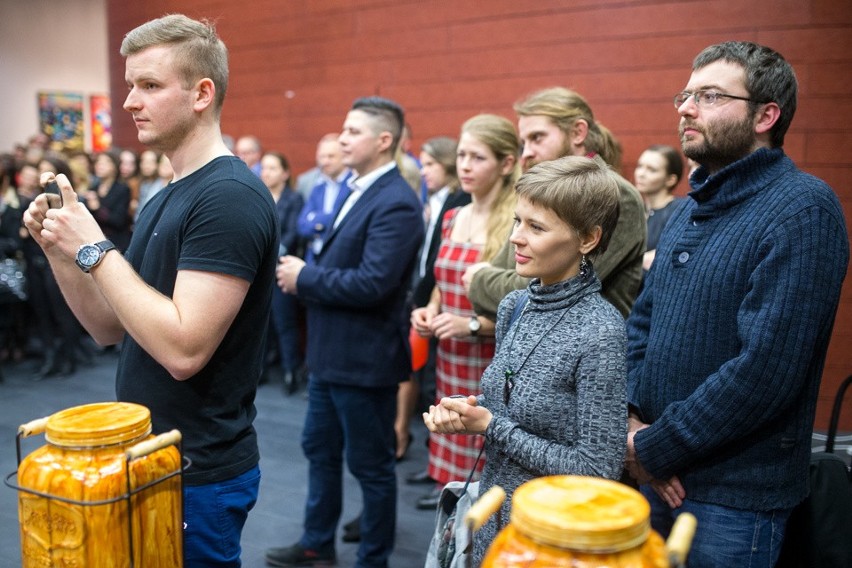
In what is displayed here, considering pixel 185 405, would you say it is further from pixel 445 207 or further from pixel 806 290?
pixel 445 207

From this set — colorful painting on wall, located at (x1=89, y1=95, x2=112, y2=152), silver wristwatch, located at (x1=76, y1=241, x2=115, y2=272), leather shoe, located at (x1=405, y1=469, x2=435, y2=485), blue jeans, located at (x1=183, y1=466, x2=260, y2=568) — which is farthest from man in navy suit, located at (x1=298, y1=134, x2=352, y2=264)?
colorful painting on wall, located at (x1=89, y1=95, x2=112, y2=152)

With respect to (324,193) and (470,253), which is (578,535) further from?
(324,193)

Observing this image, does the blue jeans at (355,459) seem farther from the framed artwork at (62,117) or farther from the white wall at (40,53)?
the white wall at (40,53)

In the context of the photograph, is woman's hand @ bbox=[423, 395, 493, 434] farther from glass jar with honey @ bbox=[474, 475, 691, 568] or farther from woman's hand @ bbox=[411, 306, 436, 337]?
woman's hand @ bbox=[411, 306, 436, 337]

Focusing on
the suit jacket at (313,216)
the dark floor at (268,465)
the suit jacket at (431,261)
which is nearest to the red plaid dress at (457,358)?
the suit jacket at (431,261)

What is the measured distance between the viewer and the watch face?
1263mm

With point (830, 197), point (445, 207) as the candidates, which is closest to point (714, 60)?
point (830, 197)

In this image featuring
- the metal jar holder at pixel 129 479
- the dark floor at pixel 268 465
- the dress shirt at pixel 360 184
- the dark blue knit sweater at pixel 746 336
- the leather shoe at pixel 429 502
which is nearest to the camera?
the metal jar holder at pixel 129 479

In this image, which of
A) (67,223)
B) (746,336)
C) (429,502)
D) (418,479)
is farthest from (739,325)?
(418,479)

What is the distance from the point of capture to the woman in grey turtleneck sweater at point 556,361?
131 centimetres

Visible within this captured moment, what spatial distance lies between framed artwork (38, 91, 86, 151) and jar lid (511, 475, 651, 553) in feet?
38.3

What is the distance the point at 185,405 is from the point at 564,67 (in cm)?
375

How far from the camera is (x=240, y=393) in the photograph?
58.3 inches

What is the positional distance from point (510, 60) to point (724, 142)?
3.51 m
